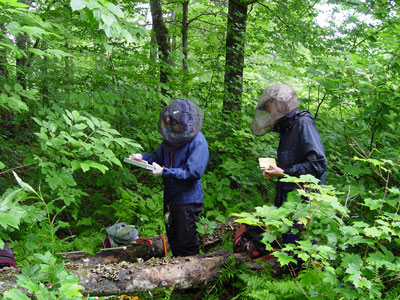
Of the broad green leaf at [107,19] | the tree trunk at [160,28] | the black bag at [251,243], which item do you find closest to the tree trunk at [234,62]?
the tree trunk at [160,28]

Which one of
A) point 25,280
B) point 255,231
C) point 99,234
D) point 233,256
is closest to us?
point 25,280

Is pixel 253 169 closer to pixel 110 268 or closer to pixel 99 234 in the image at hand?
pixel 99 234

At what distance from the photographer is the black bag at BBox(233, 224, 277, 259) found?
139 inches

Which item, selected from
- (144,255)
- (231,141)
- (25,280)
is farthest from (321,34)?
(25,280)

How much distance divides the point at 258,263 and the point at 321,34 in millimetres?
5251

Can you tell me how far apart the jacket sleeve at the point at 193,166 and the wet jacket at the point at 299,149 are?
91 centimetres

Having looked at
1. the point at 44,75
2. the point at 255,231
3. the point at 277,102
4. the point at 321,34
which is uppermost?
the point at 321,34

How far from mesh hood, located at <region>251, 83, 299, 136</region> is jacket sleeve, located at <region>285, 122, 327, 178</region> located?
0.27 m

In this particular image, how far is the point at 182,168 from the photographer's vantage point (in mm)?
3795

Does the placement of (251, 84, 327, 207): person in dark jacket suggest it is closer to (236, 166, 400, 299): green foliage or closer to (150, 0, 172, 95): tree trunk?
(236, 166, 400, 299): green foliage

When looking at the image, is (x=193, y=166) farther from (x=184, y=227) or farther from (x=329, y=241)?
(x=329, y=241)

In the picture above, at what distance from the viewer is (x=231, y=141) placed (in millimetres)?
6602

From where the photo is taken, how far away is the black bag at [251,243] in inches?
139

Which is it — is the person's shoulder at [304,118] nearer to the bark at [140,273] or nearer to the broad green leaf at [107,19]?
the bark at [140,273]
